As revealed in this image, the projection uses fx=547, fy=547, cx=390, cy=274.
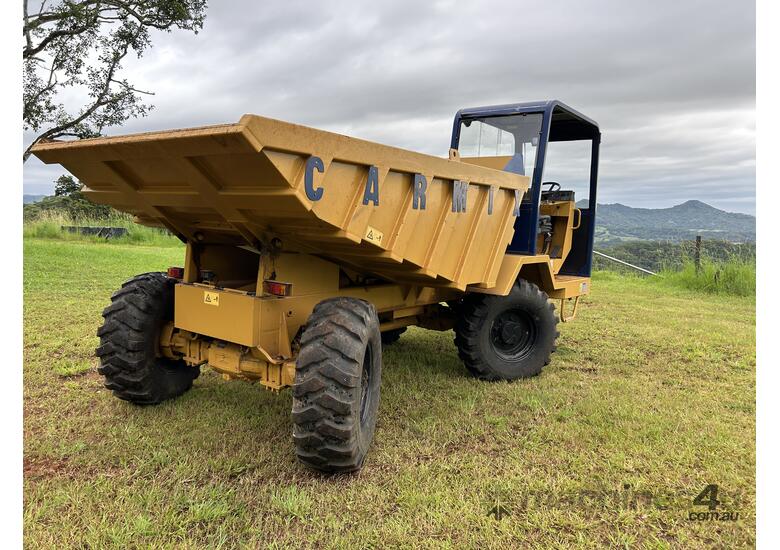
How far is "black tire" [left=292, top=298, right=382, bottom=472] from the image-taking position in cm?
304

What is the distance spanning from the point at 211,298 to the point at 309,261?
0.69m

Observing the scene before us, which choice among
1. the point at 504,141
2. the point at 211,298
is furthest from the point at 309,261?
the point at 504,141

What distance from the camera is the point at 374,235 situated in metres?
3.20

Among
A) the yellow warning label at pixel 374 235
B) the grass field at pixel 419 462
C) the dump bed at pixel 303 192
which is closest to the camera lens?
the dump bed at pixel 303 192

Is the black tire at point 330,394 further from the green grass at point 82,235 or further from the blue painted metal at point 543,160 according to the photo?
the green grass at point 82,235

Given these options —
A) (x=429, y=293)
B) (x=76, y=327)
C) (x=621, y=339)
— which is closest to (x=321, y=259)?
(x=429, y=293)

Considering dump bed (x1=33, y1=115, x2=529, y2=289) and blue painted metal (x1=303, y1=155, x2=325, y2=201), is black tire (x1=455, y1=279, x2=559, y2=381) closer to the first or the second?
dump bed (x1=33, y1=115, x2=529, y2=289)

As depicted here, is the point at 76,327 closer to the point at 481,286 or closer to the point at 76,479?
the point at 76,479

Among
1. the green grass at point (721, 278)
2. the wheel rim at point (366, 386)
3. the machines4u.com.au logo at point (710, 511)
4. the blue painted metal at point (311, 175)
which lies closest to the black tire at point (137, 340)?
the wheel rim at point (366, 386)

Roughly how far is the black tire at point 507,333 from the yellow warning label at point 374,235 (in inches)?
78.2

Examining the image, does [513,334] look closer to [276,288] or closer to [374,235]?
[374,235]

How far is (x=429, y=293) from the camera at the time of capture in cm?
480

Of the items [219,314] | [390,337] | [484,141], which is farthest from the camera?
[390,337]

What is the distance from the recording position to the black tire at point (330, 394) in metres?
3.04
